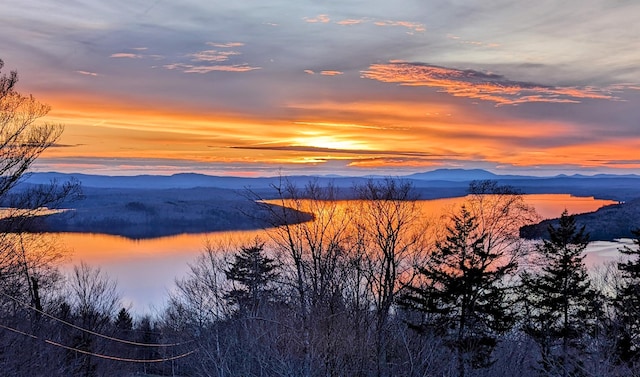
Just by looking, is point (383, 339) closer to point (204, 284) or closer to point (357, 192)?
point (357, 192)

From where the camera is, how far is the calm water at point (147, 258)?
134 feet

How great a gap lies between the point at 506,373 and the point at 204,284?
16.2 m

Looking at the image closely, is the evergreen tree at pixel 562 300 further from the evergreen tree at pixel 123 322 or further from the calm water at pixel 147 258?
the evergreen tree at pixel 123 322

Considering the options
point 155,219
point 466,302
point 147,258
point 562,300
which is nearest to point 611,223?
point 562,300

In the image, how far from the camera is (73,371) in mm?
20641

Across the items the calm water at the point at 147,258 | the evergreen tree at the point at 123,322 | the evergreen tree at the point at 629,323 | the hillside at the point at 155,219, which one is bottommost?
the hillside at the point at 155,219

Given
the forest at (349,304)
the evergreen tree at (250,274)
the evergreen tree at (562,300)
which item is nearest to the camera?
the forest at (349,304)

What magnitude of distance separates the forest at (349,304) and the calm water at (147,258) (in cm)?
1191

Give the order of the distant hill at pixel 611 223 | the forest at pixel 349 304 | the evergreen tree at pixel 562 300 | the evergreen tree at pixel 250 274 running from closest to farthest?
1. the forest at pixel 349 304
2. the evergreen tree at pixel 562 300
3. the evergreen tree at pixel 250 274
4. the distant hill at pixel 611 223

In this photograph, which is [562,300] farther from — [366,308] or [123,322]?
[123,322]

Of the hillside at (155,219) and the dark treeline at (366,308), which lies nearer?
the dark treeline at (366,308)

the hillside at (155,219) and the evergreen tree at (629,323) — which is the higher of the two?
the evergreen tree at (629,323)

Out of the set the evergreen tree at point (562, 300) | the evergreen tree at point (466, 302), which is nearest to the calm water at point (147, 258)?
the evergreen tree at point (562, 300)

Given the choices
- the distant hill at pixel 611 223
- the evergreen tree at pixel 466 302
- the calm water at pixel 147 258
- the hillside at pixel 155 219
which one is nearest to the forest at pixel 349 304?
the evergreen tree at pixel 466 302
